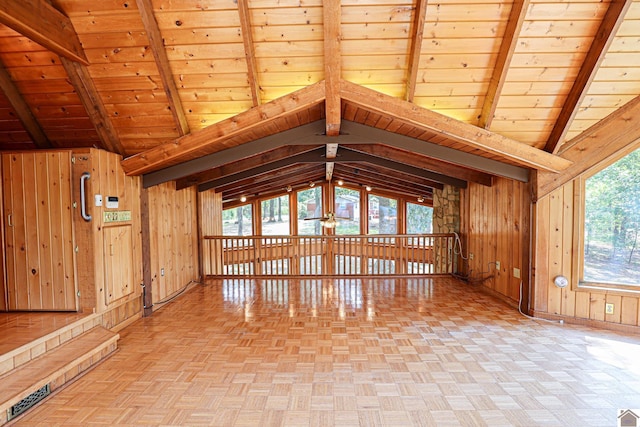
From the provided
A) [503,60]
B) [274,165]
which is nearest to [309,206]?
[274,165]

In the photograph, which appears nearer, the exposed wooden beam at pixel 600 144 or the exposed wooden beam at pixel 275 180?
the exposed wooden beam at pixel 600 144

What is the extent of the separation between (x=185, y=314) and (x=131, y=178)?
1917 millimetres

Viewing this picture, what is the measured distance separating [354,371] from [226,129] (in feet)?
9.20

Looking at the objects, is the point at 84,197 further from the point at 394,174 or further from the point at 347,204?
Result: the point at 347,204

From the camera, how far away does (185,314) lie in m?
4.67

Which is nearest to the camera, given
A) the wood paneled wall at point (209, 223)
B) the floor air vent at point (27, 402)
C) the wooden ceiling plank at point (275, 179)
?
the floor air vent at point (27, 402)

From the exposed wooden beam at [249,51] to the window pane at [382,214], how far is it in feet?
26.1

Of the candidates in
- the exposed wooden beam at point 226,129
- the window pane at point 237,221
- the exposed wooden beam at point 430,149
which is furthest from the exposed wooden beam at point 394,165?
the window pane at point 237,221

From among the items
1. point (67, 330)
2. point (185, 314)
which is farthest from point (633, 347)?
point (67, 330)

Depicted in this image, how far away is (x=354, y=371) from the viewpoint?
3039mm

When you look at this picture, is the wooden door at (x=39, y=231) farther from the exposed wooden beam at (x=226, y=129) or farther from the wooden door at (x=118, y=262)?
the exposed wooden beam at (x=226, y=129)

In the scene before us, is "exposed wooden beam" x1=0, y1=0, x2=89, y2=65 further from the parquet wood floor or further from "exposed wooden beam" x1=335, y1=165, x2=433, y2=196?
"exposed wooden beam" x1=335, y1=165, x2=433, y2=196

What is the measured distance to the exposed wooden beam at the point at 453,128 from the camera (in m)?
3.64

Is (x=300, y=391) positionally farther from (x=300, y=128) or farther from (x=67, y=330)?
(x=300, y=128)
